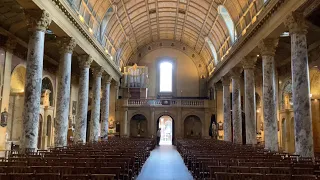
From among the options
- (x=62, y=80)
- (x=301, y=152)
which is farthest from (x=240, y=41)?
(x=62, y=80)

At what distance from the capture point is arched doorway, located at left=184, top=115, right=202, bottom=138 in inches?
1416

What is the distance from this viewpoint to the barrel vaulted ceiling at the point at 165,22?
2094cm

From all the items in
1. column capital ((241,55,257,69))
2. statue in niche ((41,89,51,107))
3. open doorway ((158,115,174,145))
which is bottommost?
open doorway ((158,115,174,145))

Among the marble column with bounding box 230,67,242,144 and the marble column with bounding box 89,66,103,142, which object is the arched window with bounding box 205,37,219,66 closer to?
the marble column with bounding box 230,67,242,144

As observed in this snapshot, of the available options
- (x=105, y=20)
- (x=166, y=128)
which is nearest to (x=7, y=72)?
(x=105, y=20)

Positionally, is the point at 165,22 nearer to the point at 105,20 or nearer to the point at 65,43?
the point at 105,20

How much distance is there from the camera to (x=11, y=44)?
18.2 metres

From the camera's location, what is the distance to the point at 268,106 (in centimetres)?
1642

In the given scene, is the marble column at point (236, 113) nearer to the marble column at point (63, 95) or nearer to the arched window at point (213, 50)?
the arched window at point (213, 50)

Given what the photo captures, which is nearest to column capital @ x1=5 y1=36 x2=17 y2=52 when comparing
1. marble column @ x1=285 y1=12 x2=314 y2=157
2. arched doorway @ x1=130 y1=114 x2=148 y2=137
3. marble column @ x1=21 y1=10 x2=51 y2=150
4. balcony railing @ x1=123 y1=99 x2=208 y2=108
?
marble column @ x1=21 y1=10 x2=51 y2=150

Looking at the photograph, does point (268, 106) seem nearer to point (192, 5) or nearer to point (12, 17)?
point (192, 5)

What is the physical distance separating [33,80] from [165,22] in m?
21.8

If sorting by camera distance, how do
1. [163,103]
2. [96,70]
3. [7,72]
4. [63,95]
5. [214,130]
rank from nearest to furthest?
[63,95] → [7,72] → [96,70] → [214,130] → [163,103]

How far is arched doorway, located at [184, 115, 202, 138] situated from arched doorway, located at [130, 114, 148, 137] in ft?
16.2
